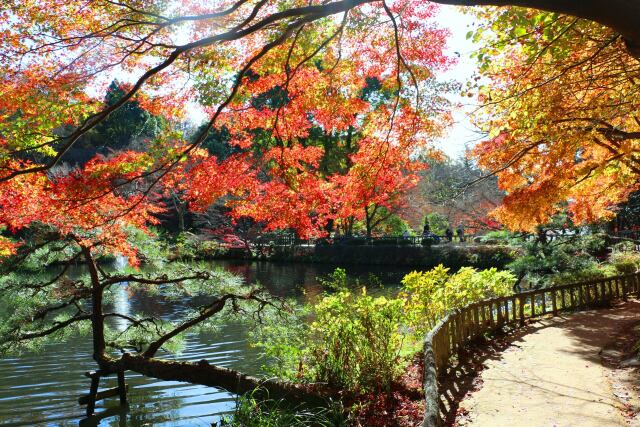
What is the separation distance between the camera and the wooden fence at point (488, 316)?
4.62m

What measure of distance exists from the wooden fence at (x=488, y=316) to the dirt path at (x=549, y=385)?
541mm

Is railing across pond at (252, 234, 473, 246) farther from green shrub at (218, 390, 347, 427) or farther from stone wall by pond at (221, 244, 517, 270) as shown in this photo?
green shrub at (218, 390, 347, 427)

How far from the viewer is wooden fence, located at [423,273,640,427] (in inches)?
182

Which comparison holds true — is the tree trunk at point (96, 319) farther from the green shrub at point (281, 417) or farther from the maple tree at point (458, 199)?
the maple tree at point (458, 199)

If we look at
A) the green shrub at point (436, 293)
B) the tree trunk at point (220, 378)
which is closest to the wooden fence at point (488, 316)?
the green shrub at point (436, 293)

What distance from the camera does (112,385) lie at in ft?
30.8

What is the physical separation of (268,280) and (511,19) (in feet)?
68.8

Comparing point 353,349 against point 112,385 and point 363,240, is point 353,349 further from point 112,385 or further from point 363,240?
point 363,240

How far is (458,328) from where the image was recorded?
284 inches

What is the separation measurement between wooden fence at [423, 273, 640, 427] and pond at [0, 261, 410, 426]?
3.53 metres

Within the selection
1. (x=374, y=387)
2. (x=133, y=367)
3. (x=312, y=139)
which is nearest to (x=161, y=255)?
(x=133, y=367)

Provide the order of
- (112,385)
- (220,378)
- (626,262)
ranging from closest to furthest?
1. (220,378)
2. (112,385)
3. (626,262)

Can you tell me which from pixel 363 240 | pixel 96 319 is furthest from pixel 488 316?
pixel 363 240

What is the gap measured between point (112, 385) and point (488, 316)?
7375 millimetres
